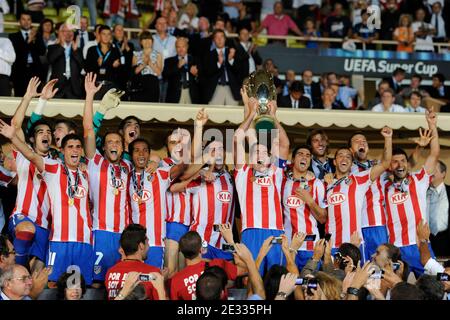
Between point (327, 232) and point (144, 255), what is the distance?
2973 millimetres

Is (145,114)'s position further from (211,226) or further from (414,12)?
(414,12)

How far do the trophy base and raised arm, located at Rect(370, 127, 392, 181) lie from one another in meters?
1.28

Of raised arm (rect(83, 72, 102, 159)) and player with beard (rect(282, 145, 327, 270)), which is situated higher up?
raised arm (rect(83, 72, 102, 159))

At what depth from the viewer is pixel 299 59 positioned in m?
19.8

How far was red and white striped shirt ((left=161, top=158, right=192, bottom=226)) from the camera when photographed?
42.7ft

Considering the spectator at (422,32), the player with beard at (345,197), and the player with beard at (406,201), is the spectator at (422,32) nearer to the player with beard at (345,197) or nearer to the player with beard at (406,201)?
the player with beard at (406,201)

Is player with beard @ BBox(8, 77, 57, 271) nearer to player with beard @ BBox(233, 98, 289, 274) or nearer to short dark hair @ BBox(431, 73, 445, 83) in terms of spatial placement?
player with beard @ BBox(233, 98, 289, 274)

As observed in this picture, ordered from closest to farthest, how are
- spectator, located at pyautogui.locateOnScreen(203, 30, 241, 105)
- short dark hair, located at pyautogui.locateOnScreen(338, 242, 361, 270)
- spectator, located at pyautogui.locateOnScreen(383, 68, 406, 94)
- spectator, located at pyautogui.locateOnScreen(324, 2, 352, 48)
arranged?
short dark hair, located at pyautogui.locateOnScreen(338, 242, 361, 270) < spectator, located at pyautogui.locateOnScreen(203, 30, 241, 105) < spectator, located at pyautogui.locateOnScreen(383, 68, 406, 94) < spectator, located at pyautogui.locateOnScreen(324, 2, 352, 48)

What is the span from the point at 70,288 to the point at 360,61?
37.4ft

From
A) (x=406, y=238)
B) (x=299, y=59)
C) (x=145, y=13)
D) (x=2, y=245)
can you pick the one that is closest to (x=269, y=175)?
(x=406, y=238)

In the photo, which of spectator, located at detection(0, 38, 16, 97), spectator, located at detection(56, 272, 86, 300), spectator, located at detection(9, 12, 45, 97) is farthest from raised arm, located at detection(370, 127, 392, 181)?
spectator, located at detection(9, 12, 45, 97)

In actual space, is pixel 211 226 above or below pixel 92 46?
below
